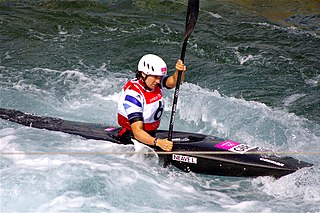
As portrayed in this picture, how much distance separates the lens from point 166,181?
6602 millimetres

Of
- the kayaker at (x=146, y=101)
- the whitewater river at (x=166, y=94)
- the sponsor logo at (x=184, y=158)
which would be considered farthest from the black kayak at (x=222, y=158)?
the kayaker at (x=146, y=101)

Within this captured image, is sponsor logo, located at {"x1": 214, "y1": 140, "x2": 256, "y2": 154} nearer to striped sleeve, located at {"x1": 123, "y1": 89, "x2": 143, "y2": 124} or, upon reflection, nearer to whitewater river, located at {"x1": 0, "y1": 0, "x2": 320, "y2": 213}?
whitewater river, located at {"x1": 0, "y1": 0, "x2": 320, "y2": 213}

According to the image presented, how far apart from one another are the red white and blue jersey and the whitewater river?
0.42 metres

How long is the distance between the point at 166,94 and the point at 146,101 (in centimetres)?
336

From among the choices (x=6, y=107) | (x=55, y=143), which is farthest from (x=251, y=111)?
(x=6, y=107)

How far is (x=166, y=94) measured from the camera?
1006 cm

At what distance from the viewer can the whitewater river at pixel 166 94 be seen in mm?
6188

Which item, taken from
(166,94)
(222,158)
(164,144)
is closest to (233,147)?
(222,158)

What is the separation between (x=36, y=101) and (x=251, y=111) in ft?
12.0

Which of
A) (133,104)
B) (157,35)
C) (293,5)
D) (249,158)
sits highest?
(293,5)

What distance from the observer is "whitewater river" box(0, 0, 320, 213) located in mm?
6188

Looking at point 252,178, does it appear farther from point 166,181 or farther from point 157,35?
point 157,35

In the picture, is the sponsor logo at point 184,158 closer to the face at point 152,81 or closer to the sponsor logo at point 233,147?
the sponsor logo at point 233,147

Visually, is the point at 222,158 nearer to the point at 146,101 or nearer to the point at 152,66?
the point at 146,101
